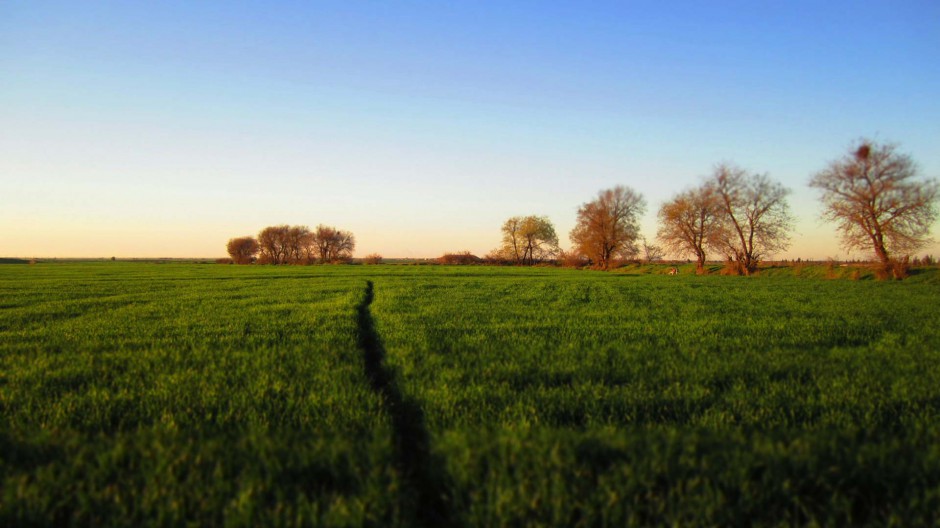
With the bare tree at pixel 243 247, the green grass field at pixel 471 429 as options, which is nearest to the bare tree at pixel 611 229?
the green grass field at pixel 471 429

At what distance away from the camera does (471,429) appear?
368 cm

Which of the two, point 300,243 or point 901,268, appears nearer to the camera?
point 901,268

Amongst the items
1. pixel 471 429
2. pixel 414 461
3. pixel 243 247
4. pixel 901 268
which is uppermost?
pixel 243 247

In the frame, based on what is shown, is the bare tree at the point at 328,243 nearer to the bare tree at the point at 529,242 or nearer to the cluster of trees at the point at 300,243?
the cluster of trees at the point at 300,243

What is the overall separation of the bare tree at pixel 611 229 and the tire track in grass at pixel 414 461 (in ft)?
209

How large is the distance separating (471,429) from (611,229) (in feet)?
216

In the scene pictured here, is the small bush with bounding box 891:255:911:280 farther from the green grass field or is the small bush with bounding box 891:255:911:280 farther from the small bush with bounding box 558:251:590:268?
the small bush with bounding box 558:251:590:268

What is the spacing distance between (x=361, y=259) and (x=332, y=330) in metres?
82.6

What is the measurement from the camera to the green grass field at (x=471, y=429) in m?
2.61

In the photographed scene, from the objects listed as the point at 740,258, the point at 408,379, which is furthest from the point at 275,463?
the point at 740,258

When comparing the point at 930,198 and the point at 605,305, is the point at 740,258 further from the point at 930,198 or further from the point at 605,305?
the point at 605,305

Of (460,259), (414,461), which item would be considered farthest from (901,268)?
(460,259)

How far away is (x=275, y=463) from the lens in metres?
3.04

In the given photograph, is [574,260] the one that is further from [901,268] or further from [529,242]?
[901,268]
